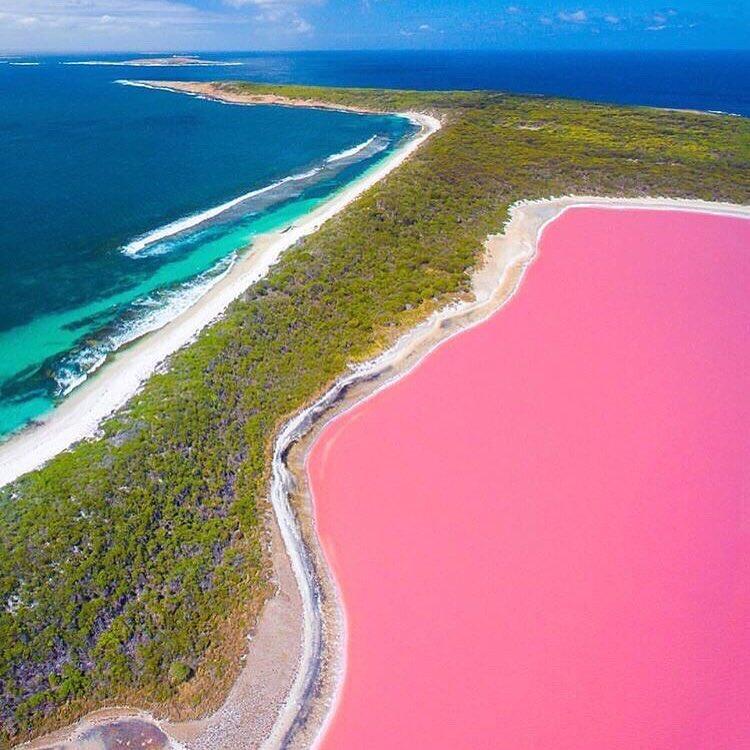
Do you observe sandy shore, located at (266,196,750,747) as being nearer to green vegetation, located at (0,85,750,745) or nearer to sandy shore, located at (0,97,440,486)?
green vegetation, located at (0,85,750,745)

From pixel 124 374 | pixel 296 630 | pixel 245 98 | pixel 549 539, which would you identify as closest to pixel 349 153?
pixel 124 374

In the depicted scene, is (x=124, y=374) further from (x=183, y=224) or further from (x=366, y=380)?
(x=183, y=224)

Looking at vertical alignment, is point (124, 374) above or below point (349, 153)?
below

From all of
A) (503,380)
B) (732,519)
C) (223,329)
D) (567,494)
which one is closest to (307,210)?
(223,329)

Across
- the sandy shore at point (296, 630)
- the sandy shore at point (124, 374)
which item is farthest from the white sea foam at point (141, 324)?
the sandy shore at point (296, 630)

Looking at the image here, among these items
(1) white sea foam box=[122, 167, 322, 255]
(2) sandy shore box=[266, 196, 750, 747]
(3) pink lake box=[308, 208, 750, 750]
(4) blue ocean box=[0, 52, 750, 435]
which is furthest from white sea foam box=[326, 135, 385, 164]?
(3) pink lake box=[308, 208, 750, 750]

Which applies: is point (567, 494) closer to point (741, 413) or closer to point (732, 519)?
point (732, 519)

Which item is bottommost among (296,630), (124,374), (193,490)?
(296,630)

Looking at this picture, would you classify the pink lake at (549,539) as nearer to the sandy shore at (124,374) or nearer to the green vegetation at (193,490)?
the green vegetation at (193,490)
